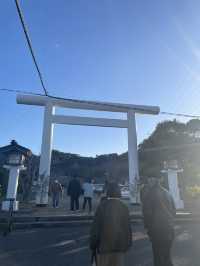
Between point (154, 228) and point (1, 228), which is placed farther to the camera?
point (1, 228)

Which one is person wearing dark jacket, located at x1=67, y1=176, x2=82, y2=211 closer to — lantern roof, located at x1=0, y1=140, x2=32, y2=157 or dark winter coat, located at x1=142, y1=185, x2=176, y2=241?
lantern roof, located at x1=0, y1=140, x2=32, y2=157

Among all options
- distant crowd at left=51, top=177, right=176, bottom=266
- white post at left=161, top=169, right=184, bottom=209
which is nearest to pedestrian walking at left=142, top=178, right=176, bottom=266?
distant crowd at left=51, top=177, right=176, bottom=266

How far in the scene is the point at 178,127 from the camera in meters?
23.8

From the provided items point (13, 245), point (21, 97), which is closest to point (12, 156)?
point (21, 97)

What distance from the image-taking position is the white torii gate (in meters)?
12.2

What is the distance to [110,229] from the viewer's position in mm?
3018

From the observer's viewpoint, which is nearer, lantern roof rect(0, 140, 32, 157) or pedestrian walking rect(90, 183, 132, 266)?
pedestrian walking rect(90, 183, 132, 266)

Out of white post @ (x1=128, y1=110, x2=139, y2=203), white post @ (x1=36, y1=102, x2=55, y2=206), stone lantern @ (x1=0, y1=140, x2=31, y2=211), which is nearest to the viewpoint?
stone lantern @ (x1=0, y1=140, x2=31, y2=211)

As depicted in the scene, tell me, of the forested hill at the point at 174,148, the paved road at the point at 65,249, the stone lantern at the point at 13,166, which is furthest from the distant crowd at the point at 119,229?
the forested hill at the point at 174,148

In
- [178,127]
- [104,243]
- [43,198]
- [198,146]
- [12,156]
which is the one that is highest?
[178,127]

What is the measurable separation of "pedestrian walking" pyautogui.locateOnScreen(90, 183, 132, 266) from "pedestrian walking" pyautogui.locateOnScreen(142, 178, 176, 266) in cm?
87

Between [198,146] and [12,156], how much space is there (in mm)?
13984

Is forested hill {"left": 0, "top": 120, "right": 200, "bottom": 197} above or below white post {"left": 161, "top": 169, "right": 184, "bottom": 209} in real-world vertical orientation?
above

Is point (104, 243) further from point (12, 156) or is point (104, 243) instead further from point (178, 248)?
point (12, 156)
